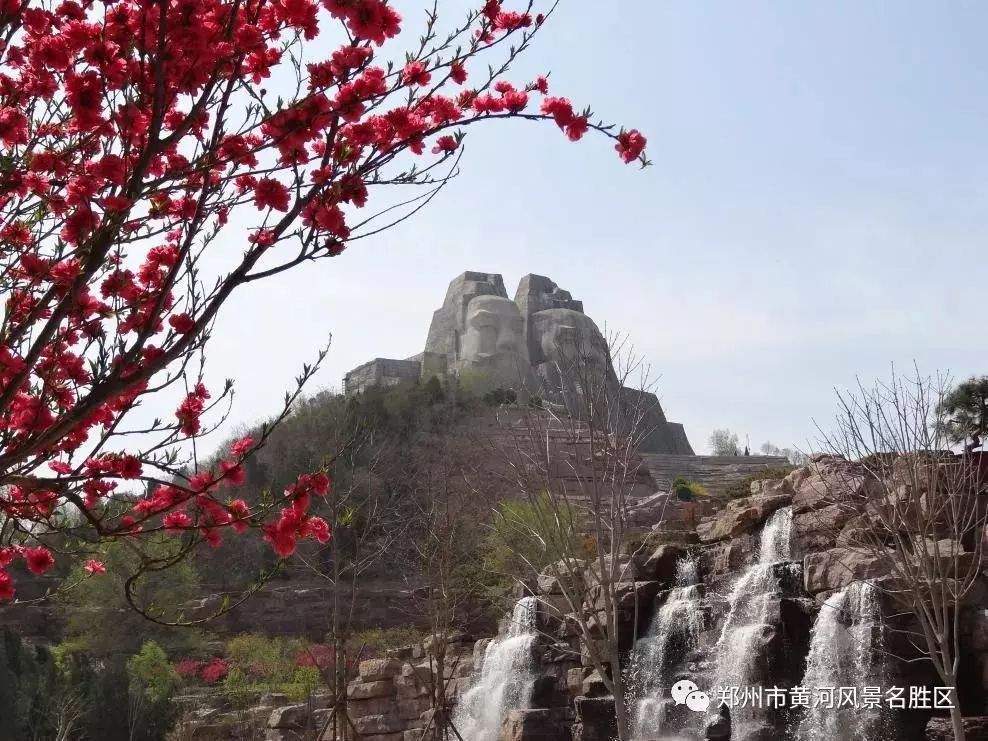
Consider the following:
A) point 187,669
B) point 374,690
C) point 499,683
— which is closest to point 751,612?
point 499,683

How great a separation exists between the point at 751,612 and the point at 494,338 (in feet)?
141

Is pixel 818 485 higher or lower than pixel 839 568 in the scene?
higher

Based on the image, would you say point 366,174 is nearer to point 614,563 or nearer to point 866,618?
point 614,563

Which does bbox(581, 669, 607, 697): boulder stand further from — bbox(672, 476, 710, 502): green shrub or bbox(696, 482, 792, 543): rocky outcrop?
bbox(672, 476, 710, 502): green shrub

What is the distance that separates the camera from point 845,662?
13.2 metres

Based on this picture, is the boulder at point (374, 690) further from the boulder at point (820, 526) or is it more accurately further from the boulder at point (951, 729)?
the boulder at point (951, 729)

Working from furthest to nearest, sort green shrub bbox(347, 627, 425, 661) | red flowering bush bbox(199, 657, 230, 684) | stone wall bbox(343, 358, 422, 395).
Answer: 1. stone wall bbox(343, 358, 422, 395)
2. green shrub bbox(347, 627, 425, 661)
3. red flowering bush bbox(199, 657, 230, 684)

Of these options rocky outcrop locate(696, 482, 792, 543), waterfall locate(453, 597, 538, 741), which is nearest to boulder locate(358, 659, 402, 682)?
waterfall locate(453, 597, 538, 741)

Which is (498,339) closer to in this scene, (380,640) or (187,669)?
(380,640)

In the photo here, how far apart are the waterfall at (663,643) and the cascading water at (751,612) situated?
0.71 m

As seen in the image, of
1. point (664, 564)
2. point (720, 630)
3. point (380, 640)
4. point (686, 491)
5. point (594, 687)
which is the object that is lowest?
point (594, 687)

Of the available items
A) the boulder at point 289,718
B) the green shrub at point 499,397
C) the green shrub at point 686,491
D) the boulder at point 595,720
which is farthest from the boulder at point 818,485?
the green shrub at point 499,397

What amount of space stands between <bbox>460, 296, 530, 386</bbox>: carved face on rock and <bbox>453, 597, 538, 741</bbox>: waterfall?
117 feet

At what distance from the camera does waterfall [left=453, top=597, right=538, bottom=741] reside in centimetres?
1828
